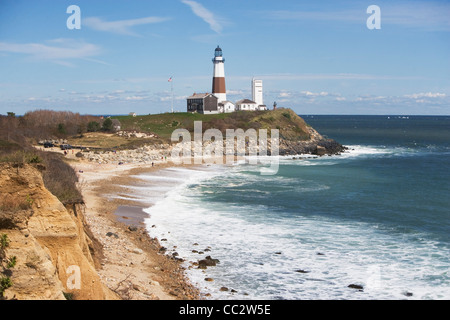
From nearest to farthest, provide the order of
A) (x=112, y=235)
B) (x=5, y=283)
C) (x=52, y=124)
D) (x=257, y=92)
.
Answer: (x=5, y=283) < (x=112, y=235) < (x=52, y=124) < (x=257, y=92)

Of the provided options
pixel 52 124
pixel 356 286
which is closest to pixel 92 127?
pixel 52 124

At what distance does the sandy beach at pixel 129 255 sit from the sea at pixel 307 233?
67 centimetres

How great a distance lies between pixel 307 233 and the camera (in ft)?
69.2

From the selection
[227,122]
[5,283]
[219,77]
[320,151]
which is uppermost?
[219,77]

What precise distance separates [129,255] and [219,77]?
74758 mm

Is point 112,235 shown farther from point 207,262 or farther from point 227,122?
point 227,122

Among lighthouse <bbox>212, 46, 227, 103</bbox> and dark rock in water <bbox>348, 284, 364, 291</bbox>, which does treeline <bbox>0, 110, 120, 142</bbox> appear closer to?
lighthouse <bbox>212, 46, 227, 103</bbox>

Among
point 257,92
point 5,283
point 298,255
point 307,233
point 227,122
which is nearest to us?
point 5,283

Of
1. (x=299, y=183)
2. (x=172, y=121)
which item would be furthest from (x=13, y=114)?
(x=299, y=183)

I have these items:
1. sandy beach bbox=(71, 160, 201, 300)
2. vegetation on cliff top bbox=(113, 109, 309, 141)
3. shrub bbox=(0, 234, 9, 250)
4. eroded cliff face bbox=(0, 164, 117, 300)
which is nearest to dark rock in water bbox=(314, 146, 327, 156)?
vegetation on cliff top bbox=(113, 109, 309, 141)

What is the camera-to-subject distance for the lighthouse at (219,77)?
86750mm

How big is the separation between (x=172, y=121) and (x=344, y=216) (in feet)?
198

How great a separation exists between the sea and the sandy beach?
673 millimetres

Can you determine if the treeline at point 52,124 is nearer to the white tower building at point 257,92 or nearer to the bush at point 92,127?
the bush at point 92,127
